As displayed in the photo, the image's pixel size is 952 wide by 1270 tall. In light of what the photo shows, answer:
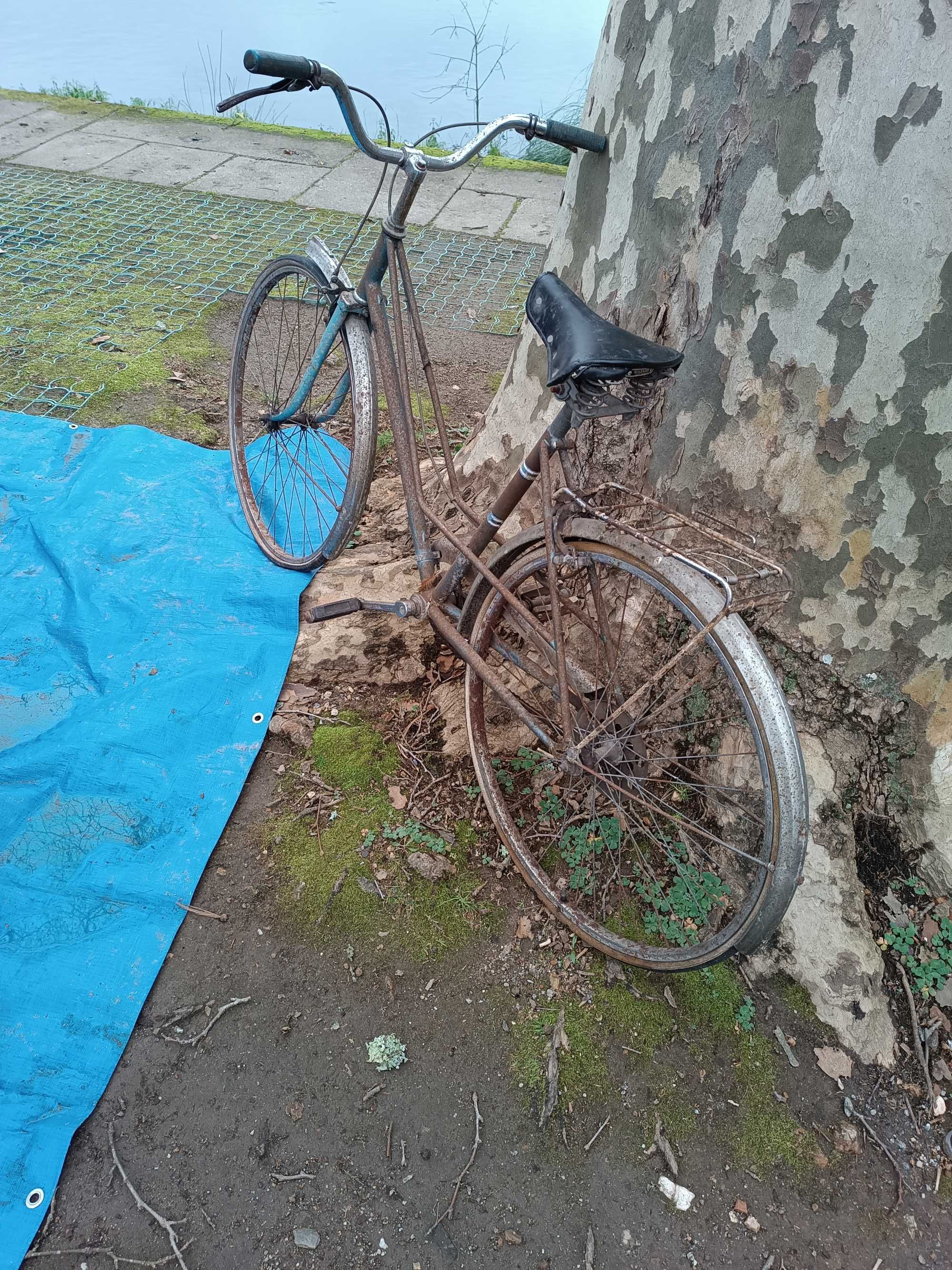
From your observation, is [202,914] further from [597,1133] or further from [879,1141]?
[879,1141]

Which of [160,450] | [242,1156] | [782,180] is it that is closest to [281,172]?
[160,450]

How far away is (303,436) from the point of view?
337cm

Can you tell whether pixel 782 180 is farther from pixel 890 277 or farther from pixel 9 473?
pixel 9 473

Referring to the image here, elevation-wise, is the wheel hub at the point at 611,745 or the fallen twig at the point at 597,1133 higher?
the wheel hub at the point at 611,745

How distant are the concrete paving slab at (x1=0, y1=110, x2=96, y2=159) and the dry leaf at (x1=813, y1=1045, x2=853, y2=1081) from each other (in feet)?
26.2

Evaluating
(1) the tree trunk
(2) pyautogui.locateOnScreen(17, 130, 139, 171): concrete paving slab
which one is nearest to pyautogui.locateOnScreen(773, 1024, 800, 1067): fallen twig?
(1) the tree trunk

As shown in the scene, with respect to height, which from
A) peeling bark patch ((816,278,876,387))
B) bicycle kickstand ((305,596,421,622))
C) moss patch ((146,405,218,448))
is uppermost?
peeling bark patch ((816,278,876,387))

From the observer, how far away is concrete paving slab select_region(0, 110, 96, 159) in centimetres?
665

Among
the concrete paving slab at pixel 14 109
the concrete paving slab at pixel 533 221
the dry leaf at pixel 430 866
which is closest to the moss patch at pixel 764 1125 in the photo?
the dry leaf at pixel 430 866

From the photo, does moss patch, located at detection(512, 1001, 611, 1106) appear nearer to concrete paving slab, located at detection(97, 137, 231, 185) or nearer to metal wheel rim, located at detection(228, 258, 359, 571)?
metal wheel rim, located at detection(228, 258, 359, 571)

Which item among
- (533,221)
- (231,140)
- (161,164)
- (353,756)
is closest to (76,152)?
(161,164)

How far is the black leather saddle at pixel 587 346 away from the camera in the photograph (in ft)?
5.59

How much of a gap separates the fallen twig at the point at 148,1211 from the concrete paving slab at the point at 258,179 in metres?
6.35

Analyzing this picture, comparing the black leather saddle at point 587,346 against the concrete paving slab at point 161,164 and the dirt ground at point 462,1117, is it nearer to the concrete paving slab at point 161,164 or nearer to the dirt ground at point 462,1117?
the dirt ground at point 462,1117
